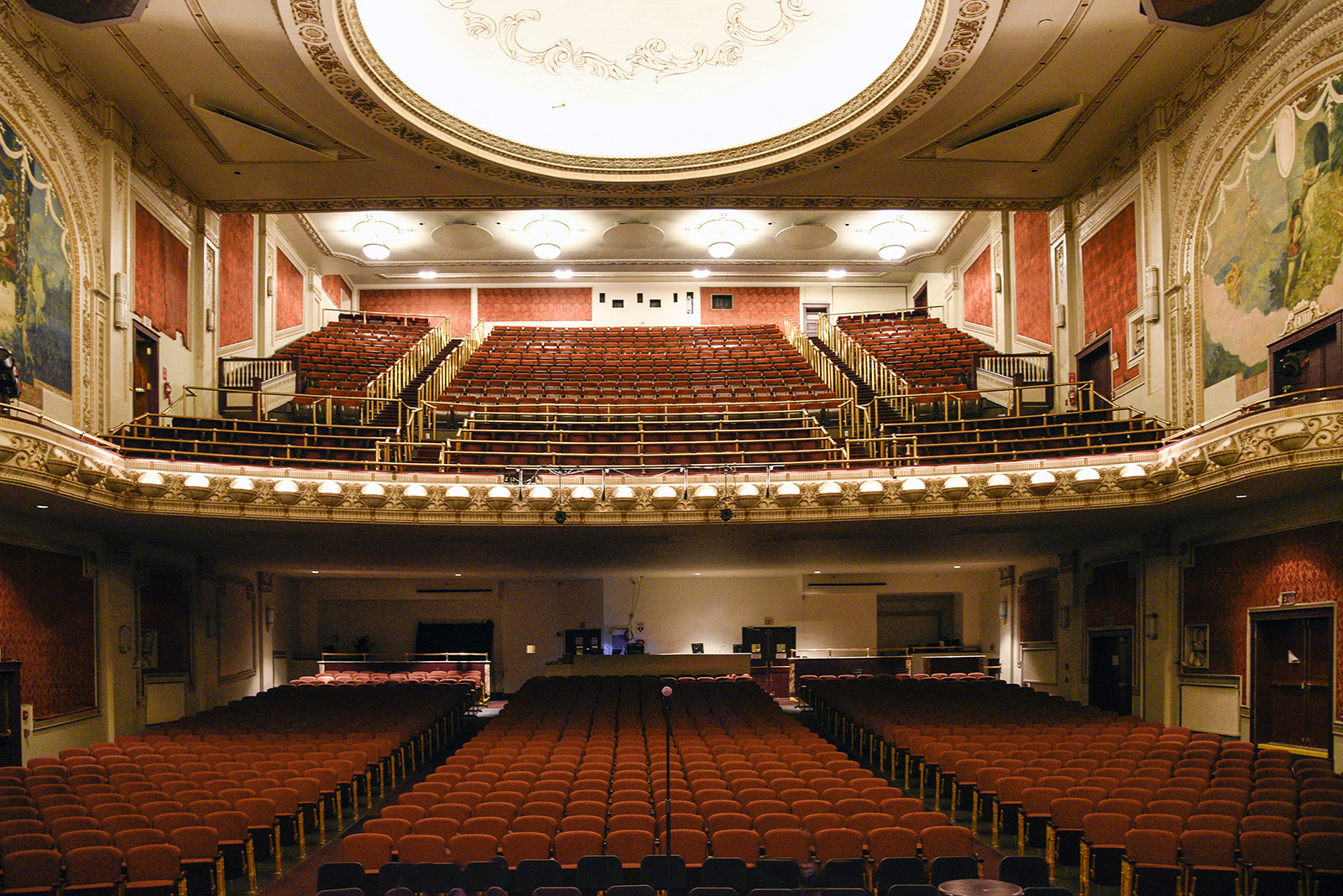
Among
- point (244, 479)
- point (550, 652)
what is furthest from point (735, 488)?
point (550, 652)

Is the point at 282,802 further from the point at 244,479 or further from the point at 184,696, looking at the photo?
the point at 184,696

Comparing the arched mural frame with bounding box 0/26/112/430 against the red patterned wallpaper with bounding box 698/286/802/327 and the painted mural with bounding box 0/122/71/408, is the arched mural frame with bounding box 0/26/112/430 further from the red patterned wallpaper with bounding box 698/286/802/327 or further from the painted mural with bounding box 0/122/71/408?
the red patterned wallpaper with bounding box 698/286/802/327

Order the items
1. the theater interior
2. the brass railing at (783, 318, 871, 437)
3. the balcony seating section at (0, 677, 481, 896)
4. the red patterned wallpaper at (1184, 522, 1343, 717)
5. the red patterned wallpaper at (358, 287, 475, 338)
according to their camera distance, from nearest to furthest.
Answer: the balcony seating section at (0, 677, 481, 896) → the red patterned wallpaper at (1184, 522, 1343, 717) → the theater interior → the brass railing at (783, 318, 871, 437) → the red patterned wallpaper at (358, 287, 475, 338)

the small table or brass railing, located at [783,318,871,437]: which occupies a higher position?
brass railing, located at [783,318,871,437]

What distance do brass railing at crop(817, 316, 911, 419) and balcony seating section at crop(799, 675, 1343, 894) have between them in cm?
594

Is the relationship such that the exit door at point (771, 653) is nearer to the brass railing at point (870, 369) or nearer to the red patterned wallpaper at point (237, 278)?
the brass railing at point (870, 369)

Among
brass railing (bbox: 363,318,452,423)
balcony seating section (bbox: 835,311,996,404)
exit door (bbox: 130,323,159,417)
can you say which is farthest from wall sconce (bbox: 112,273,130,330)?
balcony seating section (bbox: 835,311,996,404)

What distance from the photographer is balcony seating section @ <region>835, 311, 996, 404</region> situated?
19250 mm

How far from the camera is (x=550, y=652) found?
23.7 meters

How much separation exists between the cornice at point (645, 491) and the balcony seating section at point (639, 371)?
170 inches

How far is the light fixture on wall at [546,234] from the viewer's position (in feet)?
75.0

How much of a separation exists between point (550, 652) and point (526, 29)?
48.9 ft

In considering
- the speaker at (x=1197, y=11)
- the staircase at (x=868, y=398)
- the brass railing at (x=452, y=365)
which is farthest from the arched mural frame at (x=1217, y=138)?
the brass railing at (x=452, y=365)

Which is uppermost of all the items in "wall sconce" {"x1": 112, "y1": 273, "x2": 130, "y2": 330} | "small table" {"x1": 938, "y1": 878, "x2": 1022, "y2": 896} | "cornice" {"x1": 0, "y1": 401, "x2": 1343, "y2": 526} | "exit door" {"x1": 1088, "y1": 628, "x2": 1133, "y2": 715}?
"wall sconce" {"x1": 112, "y1": 273, "x2": 130, "y2": 330}
